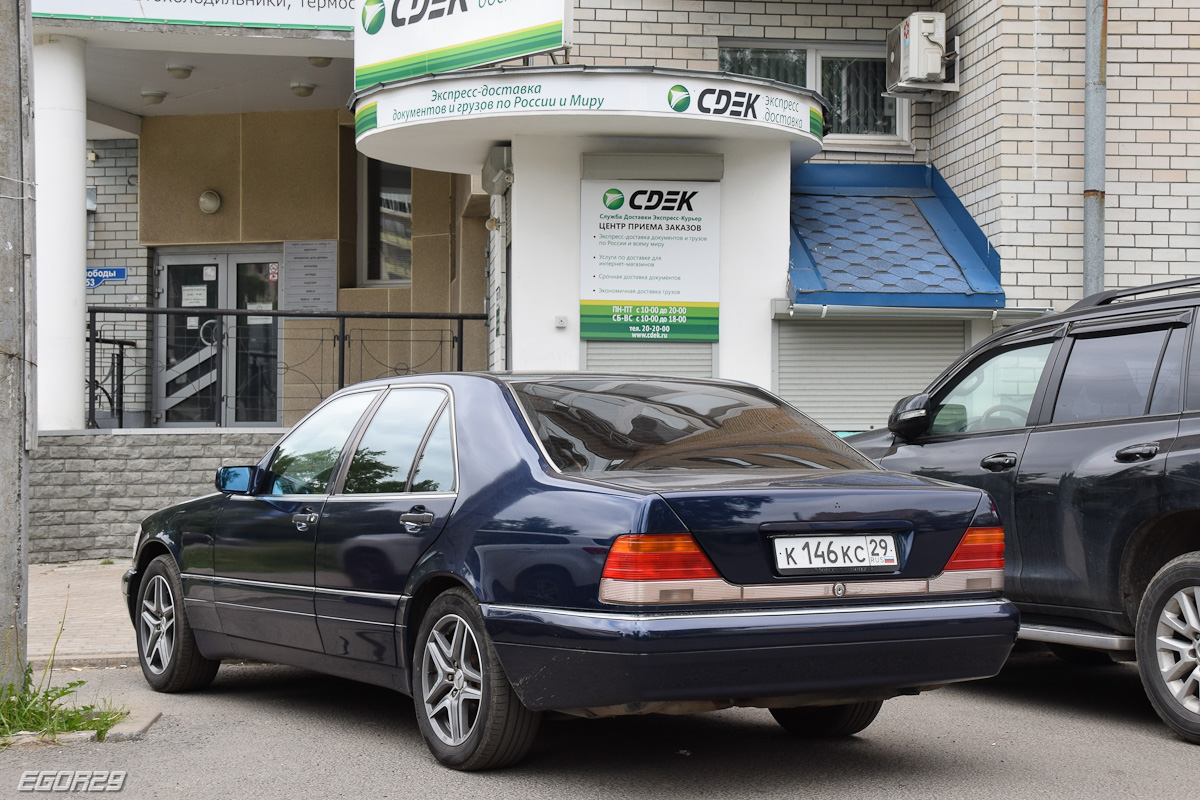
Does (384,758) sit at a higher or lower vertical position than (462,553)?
lower

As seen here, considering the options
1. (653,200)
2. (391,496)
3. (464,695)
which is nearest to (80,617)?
(391,496)

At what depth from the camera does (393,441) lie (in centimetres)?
563

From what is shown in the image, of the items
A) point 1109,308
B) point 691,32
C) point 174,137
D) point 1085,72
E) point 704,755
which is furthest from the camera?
Result: point 174,137

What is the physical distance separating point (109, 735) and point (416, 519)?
1.62m

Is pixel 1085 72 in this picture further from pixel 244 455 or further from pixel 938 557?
pixel 938 557

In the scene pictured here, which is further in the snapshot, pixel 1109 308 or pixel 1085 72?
pixel 1085 72

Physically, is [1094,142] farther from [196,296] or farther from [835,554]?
[196,296]

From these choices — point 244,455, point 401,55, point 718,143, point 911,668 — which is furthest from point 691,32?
point 911,668

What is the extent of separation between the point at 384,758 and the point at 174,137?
14.4 metres

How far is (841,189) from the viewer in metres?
14.2

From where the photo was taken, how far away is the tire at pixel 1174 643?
558 centimetres

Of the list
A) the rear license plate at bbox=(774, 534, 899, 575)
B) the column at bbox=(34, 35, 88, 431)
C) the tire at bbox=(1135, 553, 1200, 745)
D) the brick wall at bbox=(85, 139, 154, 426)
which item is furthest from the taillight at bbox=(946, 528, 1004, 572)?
the brick wall at bbox=(85, 139, 154, 426)

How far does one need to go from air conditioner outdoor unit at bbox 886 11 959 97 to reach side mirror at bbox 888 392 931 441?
716 cm

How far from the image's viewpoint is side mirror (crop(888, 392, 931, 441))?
728 centimetres
